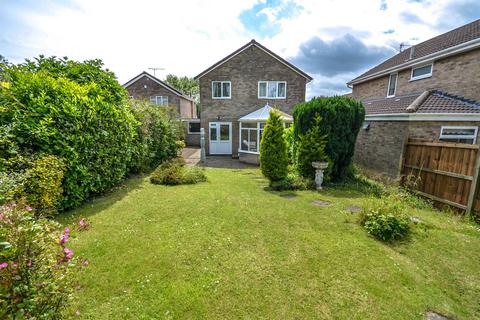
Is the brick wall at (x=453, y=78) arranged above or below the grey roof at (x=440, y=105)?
above

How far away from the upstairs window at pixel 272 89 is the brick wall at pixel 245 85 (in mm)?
237

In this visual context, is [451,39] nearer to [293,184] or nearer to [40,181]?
[293,184]

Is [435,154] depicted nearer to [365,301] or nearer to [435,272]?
[435,272]

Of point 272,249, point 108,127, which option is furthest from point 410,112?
point 108,127

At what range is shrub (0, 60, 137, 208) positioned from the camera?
4.39m

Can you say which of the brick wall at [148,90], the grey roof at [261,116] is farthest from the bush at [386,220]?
the brick wall at [148,90]

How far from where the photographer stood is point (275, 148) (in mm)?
8234

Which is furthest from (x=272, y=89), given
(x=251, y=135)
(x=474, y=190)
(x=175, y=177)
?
(x=474, y=190)

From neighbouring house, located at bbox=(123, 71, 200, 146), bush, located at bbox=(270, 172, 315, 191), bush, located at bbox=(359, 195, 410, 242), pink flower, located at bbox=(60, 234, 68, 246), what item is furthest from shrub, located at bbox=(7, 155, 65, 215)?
neighbouring house, located at bbox=(123, 71, 200, 146)

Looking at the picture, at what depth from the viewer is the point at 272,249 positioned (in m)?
3.93

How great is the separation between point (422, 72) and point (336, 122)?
841 centimetres

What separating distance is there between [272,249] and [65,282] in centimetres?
305

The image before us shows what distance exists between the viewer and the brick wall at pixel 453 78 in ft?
30.7

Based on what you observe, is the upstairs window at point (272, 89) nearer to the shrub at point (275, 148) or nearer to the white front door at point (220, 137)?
the white front door at point (220, 137)
